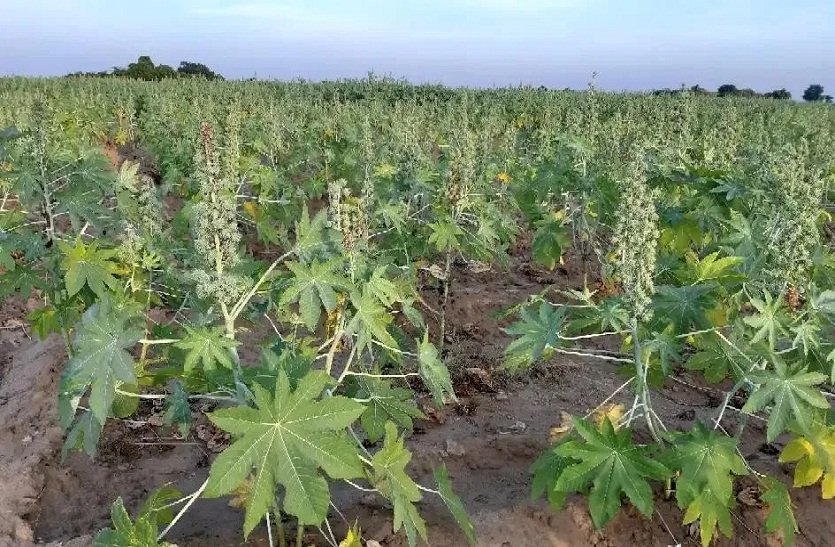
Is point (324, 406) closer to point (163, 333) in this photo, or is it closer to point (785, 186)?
point (163, 333)

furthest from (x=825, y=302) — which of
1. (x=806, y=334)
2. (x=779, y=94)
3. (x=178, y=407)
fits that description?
(x=779, y=94)

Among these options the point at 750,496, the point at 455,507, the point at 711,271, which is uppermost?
the point at 711,271

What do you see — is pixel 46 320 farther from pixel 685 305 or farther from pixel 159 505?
pixel 685 305

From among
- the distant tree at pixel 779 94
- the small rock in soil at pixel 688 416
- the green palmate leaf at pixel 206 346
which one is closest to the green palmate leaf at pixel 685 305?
the small rock in soil at pixel 688 416

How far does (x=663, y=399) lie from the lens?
5.01 m

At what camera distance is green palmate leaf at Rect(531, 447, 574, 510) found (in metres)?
2.96

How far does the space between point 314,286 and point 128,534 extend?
1042 millimetres

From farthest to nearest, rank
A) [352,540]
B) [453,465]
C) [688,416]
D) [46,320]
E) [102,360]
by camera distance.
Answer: [688,416] < [453,465] < [46,320] < [352,540] < [102,360]

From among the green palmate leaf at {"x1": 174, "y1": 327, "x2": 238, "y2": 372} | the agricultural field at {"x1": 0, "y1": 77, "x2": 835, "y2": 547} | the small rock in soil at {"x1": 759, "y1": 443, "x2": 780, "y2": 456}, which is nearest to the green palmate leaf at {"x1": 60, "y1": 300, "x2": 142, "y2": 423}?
the agricultural field at {"x1": 0, "y1": 77, "x2": 835, "y2": 547}

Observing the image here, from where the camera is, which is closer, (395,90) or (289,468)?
(289,468)

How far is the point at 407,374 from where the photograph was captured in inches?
109

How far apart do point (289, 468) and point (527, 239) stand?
7.03 meters

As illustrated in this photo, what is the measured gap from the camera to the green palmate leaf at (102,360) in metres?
2.36

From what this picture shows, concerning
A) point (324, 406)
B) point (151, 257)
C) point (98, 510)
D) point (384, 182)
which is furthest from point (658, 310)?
point (384, 182)
